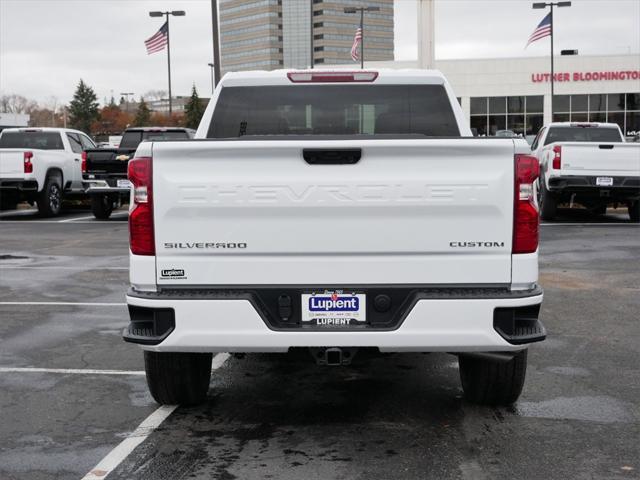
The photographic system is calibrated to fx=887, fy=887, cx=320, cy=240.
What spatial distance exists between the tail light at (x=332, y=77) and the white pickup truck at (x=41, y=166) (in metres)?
15.2

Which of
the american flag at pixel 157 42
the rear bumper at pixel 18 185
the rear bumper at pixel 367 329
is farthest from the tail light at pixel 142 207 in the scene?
the american flag at pixel 157 42

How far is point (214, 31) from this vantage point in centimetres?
2403

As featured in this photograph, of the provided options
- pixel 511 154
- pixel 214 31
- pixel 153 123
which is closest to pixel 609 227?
pixel 214 31

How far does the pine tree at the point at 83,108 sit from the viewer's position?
130 metres

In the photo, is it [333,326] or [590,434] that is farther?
[590,434]

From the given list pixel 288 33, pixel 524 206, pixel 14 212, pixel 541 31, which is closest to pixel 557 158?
pixel 524 206

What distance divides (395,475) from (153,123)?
4630 inches

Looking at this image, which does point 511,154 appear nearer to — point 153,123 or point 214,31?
point 214,31

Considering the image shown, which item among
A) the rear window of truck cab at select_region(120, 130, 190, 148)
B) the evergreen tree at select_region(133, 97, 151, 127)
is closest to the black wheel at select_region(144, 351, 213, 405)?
the rear window of truck cab at select_region(120, 130, 190, 148)

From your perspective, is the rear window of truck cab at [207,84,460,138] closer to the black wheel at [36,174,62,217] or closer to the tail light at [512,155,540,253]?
the tail light at [512,155,540,253]

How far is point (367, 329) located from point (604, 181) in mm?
13555

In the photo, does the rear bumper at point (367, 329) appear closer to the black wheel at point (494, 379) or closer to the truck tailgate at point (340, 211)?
the truck tailgate at point (340, 211)

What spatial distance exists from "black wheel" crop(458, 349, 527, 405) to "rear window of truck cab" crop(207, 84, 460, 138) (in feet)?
5.77

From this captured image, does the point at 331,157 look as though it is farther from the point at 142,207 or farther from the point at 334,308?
the point at 142,207
